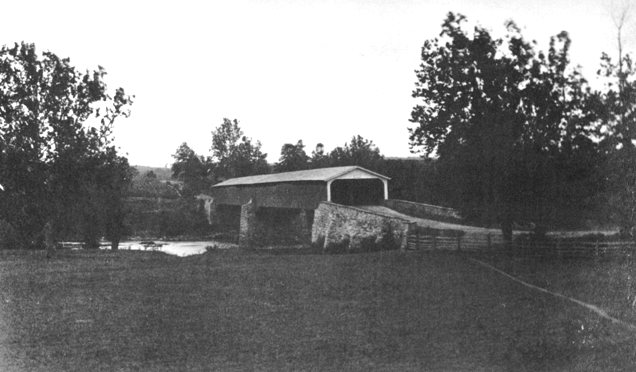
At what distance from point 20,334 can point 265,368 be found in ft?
15.4

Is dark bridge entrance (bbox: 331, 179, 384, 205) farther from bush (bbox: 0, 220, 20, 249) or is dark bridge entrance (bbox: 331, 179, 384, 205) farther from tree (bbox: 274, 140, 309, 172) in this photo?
tree (bbox: 274, 140, 309, 172)

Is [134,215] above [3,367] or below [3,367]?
above

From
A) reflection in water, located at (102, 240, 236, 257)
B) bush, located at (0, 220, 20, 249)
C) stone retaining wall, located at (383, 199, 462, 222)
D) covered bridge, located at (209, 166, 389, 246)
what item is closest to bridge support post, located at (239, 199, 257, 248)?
covered bridge, located at (209, 166, 389, 246)

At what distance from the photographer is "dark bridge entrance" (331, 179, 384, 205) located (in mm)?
36562

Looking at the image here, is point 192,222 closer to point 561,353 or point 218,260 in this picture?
point 218,260

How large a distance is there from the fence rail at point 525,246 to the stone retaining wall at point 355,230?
1.27 meters

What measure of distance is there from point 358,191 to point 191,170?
4191 cm

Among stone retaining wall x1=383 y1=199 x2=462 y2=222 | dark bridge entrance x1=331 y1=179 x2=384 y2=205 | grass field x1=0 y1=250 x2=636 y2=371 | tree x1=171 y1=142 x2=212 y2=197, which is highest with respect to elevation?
tree x1=171 y1=142 x2=212 y2=197

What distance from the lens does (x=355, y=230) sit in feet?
95.1

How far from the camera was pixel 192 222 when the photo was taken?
57906 millimetres

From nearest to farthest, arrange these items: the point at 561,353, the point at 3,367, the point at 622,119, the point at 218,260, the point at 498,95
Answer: the point at 3,367, the point at 561,353, the point at 622,119, the point at 498,95, the point at 218,260

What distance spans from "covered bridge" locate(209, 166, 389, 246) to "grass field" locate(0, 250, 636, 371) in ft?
55.0

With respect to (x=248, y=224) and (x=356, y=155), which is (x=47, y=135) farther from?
(x=356, y=155)

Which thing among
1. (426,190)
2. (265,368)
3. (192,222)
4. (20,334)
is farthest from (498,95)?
(192,222)
